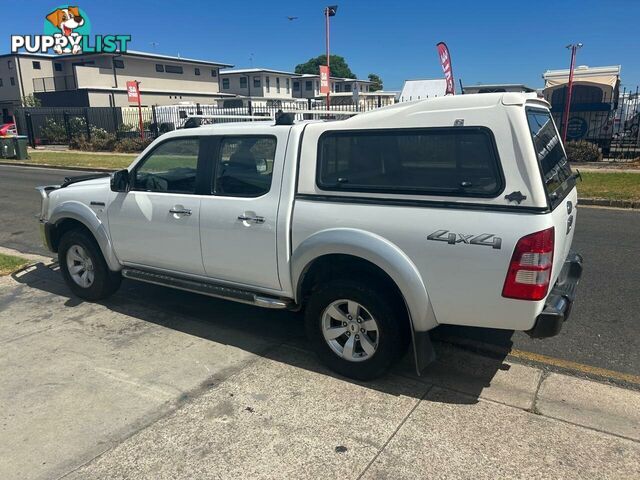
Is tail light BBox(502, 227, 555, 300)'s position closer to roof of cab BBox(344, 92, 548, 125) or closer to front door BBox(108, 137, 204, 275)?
roof of cab BBox(344, 92, 548, 125)

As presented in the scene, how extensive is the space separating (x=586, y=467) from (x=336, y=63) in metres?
138

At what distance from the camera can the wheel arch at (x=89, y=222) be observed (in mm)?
4867

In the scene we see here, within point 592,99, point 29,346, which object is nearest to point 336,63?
point 592,99

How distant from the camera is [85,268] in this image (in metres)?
5.23

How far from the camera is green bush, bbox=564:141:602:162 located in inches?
643

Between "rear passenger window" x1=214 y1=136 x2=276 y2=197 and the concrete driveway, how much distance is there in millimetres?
1297

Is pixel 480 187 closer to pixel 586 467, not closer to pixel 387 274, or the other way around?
pixel 387 274

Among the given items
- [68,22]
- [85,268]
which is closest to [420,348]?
[85,268]

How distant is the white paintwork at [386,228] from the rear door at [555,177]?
32mm

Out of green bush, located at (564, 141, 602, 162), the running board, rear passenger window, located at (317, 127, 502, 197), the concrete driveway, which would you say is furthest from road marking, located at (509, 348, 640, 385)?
green bush, located at (564, 141, 602, 162)

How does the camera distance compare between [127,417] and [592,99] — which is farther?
[592,99]

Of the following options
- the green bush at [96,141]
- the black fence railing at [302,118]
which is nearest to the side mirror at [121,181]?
the black fence railing at [302,118]

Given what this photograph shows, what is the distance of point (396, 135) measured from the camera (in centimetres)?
341

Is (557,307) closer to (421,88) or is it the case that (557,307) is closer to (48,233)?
(48,233)
